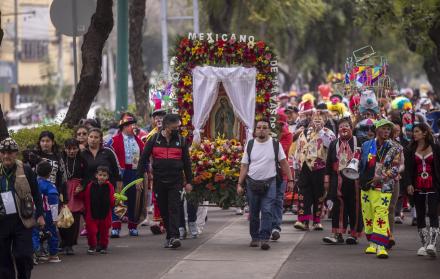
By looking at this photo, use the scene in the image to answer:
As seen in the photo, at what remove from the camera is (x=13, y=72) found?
68438 mm

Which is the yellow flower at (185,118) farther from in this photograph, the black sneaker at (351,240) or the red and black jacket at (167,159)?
the black sneaker at (351,240)

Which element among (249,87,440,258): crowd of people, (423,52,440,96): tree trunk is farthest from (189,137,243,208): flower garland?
(423,52,440,96): tree trunk

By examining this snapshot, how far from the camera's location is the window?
74.9 metres

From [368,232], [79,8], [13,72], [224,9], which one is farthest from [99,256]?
[13,72]

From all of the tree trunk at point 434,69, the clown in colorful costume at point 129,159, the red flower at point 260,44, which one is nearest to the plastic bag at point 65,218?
the clown in colorful costume at point 129,159

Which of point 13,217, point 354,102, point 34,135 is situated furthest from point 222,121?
point 13,217

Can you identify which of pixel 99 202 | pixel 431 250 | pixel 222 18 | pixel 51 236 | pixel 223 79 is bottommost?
pixel 431 250

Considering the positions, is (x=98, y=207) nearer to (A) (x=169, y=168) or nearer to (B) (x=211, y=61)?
(A) (x=169, y=168)

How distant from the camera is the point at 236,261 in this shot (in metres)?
13.4

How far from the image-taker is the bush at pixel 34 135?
15289mm

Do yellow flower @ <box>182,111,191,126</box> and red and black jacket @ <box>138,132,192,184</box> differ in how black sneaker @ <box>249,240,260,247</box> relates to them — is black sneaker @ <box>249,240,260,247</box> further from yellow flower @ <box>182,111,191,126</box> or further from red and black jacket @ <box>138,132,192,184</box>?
yellow flower @ <box>182,111,191,126</box>

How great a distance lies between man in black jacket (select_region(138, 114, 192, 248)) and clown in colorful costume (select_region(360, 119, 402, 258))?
2316 mm

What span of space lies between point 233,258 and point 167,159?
5.74ft

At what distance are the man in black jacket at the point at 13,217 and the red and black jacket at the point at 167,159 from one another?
3.71 metres
